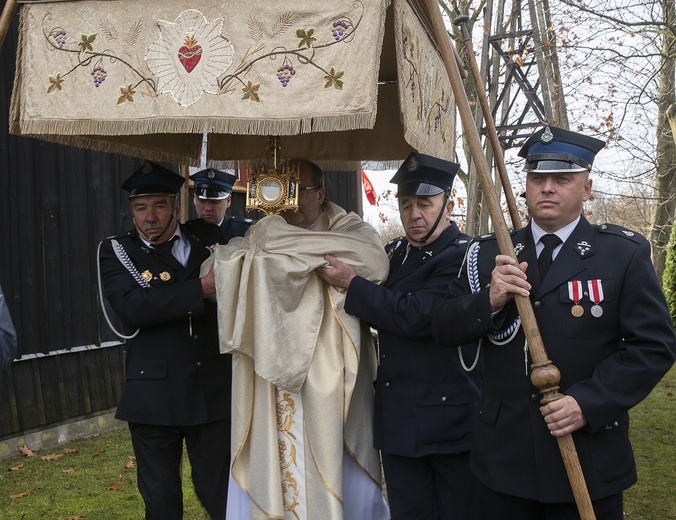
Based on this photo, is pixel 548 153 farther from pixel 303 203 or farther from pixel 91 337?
pixel 91 337

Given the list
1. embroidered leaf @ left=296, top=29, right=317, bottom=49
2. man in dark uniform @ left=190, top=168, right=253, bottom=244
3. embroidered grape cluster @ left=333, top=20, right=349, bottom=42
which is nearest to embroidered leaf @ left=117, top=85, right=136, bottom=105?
embroidered leaf @ left=296, top=29, right=317, bottom=49

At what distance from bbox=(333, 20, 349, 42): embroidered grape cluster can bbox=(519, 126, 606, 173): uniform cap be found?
85 cm

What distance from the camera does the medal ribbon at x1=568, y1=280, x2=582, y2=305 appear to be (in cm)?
271

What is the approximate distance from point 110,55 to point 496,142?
1.64 m

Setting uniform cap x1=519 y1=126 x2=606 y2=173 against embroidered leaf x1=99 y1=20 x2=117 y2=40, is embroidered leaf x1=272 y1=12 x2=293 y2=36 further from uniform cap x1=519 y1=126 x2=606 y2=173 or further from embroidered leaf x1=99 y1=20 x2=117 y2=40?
uniform cap x1=519 y1=126 x2=606 y2=173

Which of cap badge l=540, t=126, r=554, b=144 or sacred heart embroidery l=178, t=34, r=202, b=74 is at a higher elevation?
sacred heart embroidery l=178, t=34, r=202, b=74

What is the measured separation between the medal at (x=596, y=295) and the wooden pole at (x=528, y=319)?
21 centimetres

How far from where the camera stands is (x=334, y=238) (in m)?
3.57

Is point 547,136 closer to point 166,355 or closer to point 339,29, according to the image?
point 339,29

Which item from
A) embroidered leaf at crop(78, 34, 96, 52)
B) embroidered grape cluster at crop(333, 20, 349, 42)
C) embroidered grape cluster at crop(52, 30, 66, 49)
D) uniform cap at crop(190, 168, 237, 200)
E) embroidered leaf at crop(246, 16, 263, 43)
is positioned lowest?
uniform cap at crop(190, 168, 237, 200)

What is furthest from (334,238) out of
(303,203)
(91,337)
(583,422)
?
(91,337)

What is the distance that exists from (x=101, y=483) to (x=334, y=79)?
13.2ft

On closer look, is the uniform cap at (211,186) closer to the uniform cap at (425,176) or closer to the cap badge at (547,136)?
the uniform cap at (425,176)

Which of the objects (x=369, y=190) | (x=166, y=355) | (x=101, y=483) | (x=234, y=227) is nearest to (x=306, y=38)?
(x=166, y=355)
